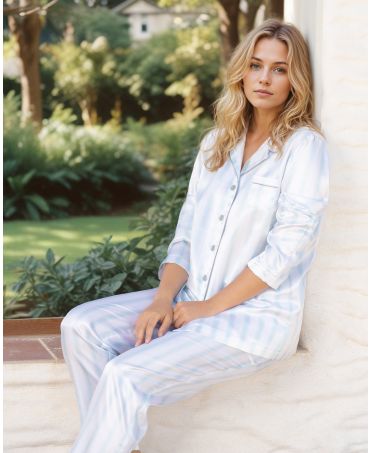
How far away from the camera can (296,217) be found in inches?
104

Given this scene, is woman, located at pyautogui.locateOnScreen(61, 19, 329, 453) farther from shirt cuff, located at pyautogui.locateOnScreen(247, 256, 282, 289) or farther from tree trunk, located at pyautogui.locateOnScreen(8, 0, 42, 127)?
tree trunk, located at pyautogui.locateOnScreen(8, 0, 42, 127)

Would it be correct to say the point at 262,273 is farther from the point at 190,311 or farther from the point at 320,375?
the point at 320,375

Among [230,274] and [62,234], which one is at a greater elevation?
[230,274]

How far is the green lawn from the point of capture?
7559 mm

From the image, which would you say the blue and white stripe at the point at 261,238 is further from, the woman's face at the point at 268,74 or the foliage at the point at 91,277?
the foliage at the point at 91,277

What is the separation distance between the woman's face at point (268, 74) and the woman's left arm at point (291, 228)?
0.21 meters

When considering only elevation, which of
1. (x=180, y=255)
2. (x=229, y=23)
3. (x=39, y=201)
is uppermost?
(x=229, y=23)

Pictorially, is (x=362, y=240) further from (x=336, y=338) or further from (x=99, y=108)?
(x=99, y=108)

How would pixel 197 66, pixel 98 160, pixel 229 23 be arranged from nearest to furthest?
pixel 229 23, pixel 98 160, pixel 197 66

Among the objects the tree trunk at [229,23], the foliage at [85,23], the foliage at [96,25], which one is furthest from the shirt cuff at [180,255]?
the foliage at [96,25]

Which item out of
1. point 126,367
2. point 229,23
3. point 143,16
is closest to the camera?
point 126,367

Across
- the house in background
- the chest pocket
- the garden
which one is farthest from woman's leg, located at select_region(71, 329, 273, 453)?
the house in background

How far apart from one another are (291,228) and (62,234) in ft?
20.0

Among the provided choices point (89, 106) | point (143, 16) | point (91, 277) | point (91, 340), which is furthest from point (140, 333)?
point (143, 16)
